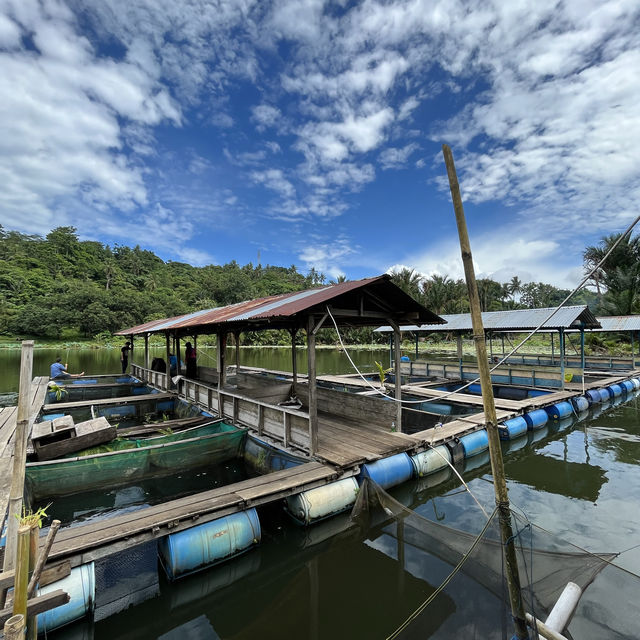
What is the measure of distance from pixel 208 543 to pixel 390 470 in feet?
11.8

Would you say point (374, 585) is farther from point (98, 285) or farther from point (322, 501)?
point (98, 285)

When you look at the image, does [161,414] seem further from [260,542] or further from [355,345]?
[355,345]

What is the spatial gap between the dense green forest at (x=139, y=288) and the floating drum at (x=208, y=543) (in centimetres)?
2694

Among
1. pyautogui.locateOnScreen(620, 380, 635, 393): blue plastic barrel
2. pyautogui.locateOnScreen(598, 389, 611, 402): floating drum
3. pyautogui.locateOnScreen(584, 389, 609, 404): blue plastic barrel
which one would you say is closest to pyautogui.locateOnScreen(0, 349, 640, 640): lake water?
pyautogui.locateOnScreen(584, 389, 609, 404): blue plastic barrel

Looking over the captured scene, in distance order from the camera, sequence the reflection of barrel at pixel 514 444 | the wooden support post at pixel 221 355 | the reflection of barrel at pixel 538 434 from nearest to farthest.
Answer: the reflection of barrel at pixel 514 444, the wooden support post at pixel 221 355, the reflection of barrel at pixel 538 434

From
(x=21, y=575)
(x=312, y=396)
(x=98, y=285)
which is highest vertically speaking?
(x=98, y=285)

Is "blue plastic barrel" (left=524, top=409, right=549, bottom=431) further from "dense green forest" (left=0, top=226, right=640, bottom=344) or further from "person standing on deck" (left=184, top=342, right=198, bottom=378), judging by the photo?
"dense green forest" (left=0, top=226, right=640, bottom=344)

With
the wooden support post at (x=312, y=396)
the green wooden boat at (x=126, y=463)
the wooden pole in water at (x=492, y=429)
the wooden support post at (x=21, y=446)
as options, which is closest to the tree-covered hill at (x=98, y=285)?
the green wooden boat at (x=126, y=463)

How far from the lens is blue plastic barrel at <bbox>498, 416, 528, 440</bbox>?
32.8 ft

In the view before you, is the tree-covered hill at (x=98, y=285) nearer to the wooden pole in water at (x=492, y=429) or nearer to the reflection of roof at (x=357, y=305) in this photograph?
the reflection of roof at (x=357, y=305)

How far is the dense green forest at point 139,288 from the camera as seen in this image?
131ft

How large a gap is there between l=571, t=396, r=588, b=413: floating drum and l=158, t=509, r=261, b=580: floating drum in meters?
13.3

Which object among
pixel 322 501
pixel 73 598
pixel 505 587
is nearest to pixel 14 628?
pixel 73 598

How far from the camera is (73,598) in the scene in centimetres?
374
